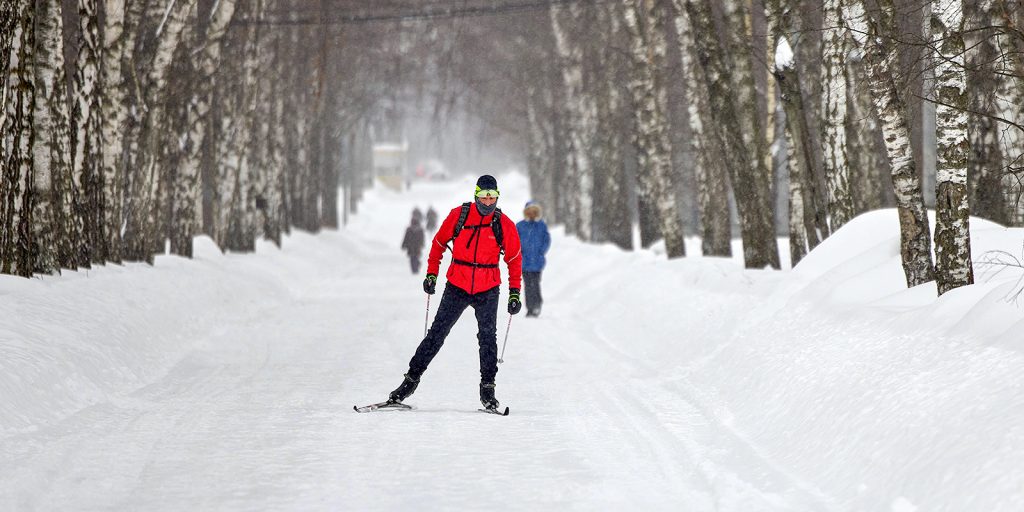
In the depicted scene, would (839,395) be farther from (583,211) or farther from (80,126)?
(583,211)

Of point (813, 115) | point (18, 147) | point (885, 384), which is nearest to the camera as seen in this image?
point (885, 384)

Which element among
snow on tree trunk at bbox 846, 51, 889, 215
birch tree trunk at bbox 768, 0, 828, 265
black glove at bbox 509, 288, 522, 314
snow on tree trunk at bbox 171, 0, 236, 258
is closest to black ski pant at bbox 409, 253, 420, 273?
snow on tree trunk at bbox 171, 0, 236, 258

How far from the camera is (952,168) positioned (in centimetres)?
938

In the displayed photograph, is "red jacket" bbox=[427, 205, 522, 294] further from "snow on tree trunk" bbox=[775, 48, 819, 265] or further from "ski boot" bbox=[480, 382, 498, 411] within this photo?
"snow on tree trunk" bbox=[775, 48, 819, 265]

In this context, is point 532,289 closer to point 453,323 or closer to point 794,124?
point 794,124

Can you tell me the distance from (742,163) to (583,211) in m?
20.5

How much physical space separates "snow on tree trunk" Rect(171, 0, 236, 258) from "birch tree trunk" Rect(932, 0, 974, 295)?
52.2ft

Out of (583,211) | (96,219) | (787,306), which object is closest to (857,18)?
(787,306)

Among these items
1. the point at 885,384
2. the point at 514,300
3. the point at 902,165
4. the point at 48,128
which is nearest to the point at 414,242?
the point at 48,128

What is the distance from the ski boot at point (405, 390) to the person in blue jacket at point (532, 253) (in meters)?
8.91

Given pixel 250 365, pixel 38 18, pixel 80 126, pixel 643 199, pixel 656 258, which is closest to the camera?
pixel 250 365

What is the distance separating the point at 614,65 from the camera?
33.2 m

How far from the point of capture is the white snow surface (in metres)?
6.59

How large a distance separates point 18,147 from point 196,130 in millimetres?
11922
